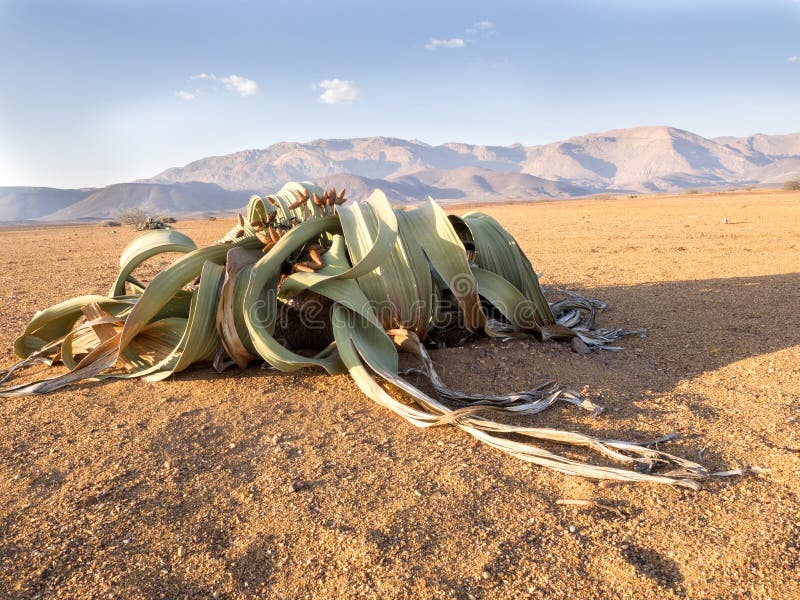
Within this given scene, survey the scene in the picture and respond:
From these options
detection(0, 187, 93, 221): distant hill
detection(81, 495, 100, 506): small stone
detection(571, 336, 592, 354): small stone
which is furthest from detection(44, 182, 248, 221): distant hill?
detection(81, 495, 100, 506): small stone

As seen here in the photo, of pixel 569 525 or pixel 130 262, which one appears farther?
pixel 130 262

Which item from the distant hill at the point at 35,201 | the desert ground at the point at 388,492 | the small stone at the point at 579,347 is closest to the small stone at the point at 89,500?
the desert ground at the point at 388,492

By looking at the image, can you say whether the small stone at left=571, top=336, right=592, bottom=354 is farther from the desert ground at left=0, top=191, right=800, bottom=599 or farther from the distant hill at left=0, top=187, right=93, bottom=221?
the distant hill at left=0, top=187, right=93, bottom=221

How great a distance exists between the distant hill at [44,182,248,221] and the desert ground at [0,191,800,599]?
12541cm

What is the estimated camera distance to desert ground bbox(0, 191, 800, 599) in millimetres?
1241

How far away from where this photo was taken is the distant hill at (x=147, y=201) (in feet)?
399

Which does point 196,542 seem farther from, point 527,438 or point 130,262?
point 130,262

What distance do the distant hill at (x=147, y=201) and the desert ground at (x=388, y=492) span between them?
12541 cm

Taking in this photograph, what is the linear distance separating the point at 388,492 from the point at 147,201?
13876 centimetres

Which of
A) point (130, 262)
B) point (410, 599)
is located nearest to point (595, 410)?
point (410, 599)

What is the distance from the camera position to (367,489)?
5.12 feet

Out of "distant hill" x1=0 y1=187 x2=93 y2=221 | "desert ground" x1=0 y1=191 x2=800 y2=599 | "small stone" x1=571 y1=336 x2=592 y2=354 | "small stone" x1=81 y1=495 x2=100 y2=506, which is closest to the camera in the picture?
"desert ground" x1=0 y1=191 x2=800 y2=599

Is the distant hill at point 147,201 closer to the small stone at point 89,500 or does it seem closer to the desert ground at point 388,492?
the desert ground at point 388,492

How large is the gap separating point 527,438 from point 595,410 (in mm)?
298
